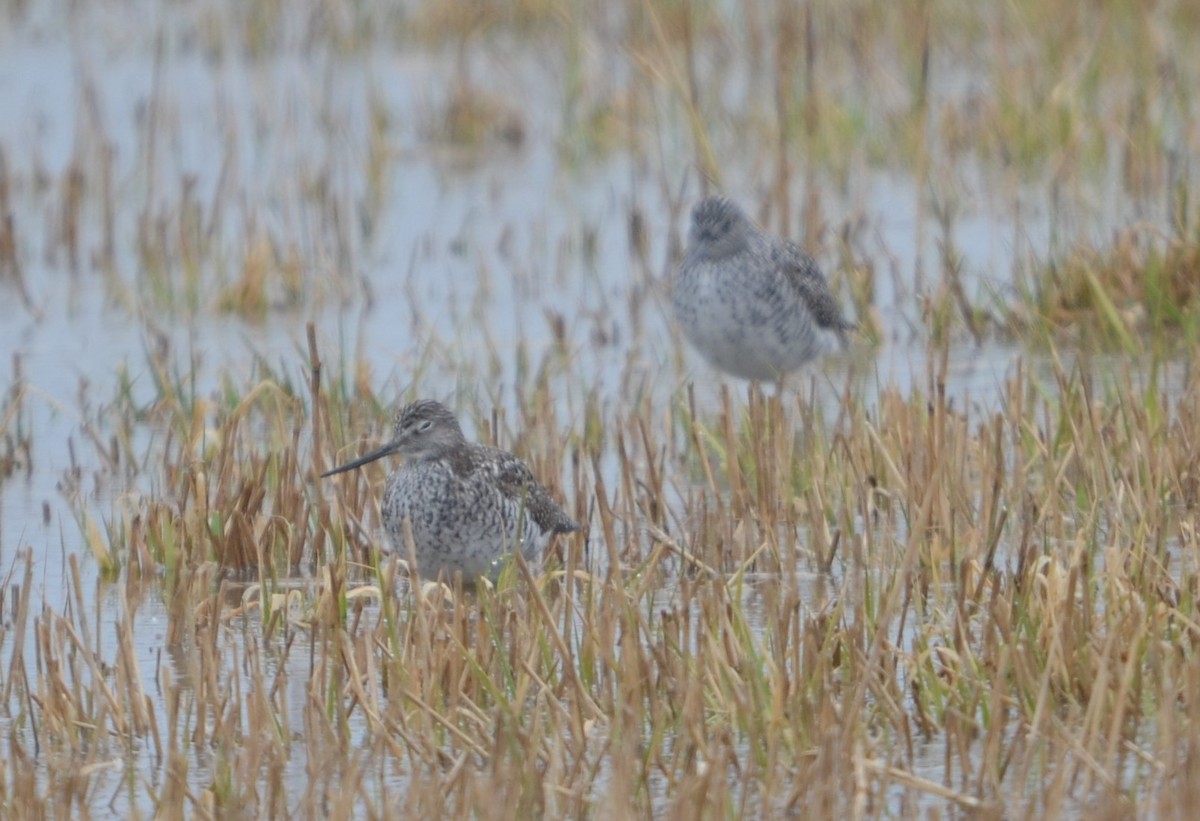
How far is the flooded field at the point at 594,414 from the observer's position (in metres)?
4.39

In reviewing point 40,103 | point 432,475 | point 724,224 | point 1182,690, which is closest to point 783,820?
point 1182,690

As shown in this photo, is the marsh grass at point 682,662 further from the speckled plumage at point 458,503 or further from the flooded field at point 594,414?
the speckled plumage at point 458,503

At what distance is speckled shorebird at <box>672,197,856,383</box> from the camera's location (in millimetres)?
8258

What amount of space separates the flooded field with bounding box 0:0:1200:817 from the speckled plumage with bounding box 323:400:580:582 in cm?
14

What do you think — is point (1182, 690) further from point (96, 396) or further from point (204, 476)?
point (96, 396)

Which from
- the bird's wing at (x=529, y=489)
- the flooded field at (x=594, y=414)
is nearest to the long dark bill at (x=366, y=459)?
the flooded field at (x=594, y=414)

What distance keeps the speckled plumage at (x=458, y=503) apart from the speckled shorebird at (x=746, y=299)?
1889 mm

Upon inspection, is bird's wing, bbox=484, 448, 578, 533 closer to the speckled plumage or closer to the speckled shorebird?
the speckled plumage

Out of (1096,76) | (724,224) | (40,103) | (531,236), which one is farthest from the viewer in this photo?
(40,103)

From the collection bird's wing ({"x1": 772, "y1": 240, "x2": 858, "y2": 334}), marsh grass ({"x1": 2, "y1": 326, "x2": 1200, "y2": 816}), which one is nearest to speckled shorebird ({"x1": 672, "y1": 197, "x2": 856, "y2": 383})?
bird's wing ({"x1": 772, "y1": 240, "x2": 858, "y2": 334})

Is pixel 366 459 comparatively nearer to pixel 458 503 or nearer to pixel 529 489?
pixel 458 503

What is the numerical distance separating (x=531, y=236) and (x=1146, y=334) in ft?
11.6

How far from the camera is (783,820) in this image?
4.11 m

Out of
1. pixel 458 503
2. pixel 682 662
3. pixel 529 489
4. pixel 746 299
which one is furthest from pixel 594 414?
pixel 682 662
